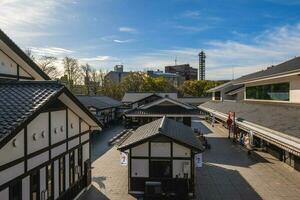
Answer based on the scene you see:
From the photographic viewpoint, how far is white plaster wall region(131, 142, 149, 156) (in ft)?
44.3

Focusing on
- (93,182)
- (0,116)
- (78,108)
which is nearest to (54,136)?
(78,108)

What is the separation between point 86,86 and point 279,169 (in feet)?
165

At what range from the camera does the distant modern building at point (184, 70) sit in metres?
121

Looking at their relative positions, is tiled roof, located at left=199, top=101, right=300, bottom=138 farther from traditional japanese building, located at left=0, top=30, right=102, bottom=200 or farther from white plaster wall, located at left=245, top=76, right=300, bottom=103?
traditional japanese building, located at left=0, top=30, right=102, bottom=200

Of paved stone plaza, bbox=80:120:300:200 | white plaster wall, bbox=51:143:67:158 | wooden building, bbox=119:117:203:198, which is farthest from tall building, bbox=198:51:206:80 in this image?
white plaster wall, bbox=51:143:67:158

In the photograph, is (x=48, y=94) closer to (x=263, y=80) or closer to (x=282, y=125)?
(x=282, y=125)

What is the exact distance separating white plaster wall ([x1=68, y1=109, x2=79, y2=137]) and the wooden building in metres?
2.02

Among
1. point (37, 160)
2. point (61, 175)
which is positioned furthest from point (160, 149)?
point (37, 160)

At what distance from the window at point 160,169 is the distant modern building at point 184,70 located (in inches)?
4209

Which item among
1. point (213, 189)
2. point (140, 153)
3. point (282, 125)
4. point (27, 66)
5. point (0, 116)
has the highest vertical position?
point (27, 66)

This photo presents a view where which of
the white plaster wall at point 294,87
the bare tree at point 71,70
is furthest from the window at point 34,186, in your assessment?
the bare tree at point 71,70

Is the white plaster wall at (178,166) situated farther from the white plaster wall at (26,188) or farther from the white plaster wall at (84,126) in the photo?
the white plaster wall at (26,188)

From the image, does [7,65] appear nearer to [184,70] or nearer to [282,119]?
[282,119]

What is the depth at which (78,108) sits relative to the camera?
11.8 metres
